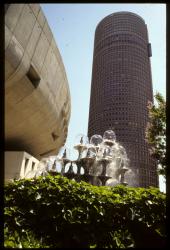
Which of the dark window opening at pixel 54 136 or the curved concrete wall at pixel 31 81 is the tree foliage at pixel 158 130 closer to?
the curved concrete wall at pixel 31 81

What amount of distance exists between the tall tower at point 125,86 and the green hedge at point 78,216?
8518cm

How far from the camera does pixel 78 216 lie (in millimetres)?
4891

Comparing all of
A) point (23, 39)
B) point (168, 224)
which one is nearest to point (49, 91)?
point (23, 39)

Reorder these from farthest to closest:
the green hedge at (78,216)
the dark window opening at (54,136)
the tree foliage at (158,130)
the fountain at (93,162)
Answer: the dark window opening at (54,136), the fountain at (93,162), the tree foliage at (158,130), the green hedge at (78,216)

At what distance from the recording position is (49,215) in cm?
488

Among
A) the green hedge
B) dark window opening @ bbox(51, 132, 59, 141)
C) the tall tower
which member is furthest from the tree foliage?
the tall tower

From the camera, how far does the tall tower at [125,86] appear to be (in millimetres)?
91188

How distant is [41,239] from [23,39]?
6.80 metres

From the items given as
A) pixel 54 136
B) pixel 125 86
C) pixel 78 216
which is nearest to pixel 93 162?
pixel 54 136

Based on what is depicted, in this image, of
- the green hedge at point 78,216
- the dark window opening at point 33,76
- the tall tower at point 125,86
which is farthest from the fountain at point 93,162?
the tall tower at point 125,86

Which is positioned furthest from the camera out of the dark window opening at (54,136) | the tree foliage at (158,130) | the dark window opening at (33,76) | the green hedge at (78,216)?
the dark window opening at (54,136)

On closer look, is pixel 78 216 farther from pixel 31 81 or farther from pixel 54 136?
pixel 54 136

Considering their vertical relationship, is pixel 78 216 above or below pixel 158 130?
below

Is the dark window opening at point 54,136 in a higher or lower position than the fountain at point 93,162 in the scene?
higher
